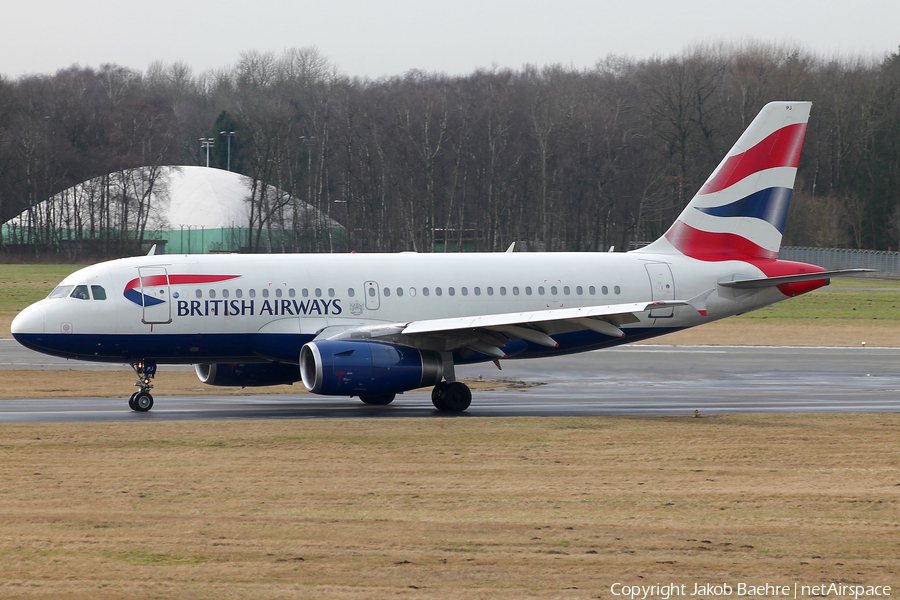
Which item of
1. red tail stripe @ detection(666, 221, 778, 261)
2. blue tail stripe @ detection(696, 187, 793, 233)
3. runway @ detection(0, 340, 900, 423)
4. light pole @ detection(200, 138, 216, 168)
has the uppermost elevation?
light pole @ detection(200, 138, 216, 168)

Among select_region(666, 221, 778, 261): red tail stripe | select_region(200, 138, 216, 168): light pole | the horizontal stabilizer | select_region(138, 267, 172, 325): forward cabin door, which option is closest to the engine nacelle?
select_region(138, 267, 172, 325): forward cabin door

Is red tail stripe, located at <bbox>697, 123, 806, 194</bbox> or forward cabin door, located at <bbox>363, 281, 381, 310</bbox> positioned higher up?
red tail stripe, located at <bbox>697, 123, 806, 194</bbox>

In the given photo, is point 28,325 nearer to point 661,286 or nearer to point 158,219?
point 661,286

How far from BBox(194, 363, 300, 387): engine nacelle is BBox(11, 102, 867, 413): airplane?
35mm

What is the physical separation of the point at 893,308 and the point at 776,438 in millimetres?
40454

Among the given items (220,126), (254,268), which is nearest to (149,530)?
(254,268)

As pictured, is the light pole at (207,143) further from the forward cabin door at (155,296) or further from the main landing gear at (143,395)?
the main landing gear at (143,395)

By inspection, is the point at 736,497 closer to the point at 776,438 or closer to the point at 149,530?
the point at 776,438

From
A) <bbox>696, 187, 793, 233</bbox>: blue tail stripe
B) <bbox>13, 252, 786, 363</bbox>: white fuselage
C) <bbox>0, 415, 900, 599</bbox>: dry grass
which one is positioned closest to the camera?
<bbox>0, 415, 900, 599</bbox>: dry grass

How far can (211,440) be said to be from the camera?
1869 centimetres

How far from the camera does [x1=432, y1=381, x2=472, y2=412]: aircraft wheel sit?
24.2m

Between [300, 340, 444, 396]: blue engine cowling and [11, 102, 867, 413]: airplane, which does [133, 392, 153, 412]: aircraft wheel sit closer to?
[11, 102, 867, 413]: airplane

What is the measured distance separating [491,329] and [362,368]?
316 cm

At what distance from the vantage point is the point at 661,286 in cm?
2722
